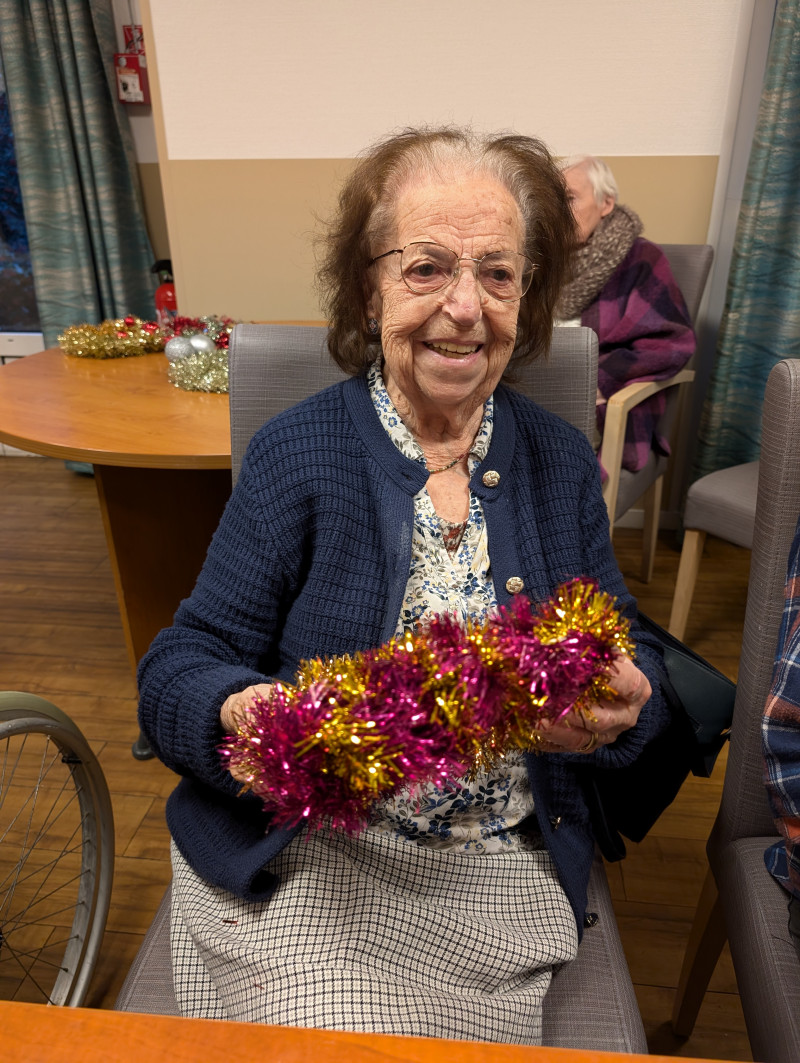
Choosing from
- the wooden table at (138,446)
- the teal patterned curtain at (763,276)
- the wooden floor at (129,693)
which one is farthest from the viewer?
the teal patterned curtain at (763,276)

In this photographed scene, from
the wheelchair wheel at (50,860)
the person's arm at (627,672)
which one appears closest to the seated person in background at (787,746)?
the person's arm at (627,672)

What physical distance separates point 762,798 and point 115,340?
81.3 inches

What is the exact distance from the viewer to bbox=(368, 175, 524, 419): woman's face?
0.91 metres

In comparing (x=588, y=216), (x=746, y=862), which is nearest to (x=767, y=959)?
(x=746, y=862)

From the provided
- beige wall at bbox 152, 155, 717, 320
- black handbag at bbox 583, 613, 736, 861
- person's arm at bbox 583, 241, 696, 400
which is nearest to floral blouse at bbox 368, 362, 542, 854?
black handbag at bbox 583, 613, 736, 861

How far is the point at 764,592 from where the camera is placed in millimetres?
939

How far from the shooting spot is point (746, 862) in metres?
0.96

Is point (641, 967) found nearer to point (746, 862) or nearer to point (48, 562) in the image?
point (746, 862)

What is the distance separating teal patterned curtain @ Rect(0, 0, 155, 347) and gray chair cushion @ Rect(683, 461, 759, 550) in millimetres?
2690

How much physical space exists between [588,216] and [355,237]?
145 centimetres

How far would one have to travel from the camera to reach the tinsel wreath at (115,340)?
2.28 meters

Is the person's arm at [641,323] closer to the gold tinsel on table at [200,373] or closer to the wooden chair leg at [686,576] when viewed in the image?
the wooden chair leg at [686,576]

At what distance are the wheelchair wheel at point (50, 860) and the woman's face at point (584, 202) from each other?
1832mm

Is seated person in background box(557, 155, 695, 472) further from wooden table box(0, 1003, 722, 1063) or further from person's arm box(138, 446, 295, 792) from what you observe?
wooden table box(0, 1003, 722, 1063)
